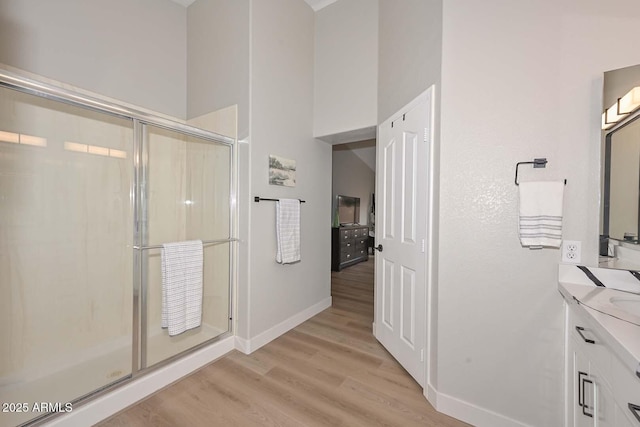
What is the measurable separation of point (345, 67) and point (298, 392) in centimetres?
311

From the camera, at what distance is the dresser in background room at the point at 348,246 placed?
542 cm

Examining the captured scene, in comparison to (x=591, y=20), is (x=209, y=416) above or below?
below

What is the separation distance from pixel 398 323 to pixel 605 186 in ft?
5.17

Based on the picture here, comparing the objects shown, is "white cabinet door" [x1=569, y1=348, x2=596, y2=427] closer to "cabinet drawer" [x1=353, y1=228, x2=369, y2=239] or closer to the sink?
the sink

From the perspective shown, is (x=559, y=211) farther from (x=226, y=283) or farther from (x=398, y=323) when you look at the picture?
(x=226, y=283)

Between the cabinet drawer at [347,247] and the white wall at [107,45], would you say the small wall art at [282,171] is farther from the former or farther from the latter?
the cabinet drawer at [347,247]

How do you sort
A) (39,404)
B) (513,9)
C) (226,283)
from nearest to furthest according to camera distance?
(513,9), (39,404), (226,283)

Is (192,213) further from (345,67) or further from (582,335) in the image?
(582,335)

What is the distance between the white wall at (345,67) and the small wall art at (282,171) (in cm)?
65

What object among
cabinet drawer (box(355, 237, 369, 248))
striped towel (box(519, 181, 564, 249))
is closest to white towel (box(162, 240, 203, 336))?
striped towel (box(519, 181, 564, 249))

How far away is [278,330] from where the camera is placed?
2.58 meters

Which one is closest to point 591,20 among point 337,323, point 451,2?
point 451,2

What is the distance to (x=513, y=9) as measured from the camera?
145 cm

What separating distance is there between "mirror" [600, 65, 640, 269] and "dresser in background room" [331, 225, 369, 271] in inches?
168
